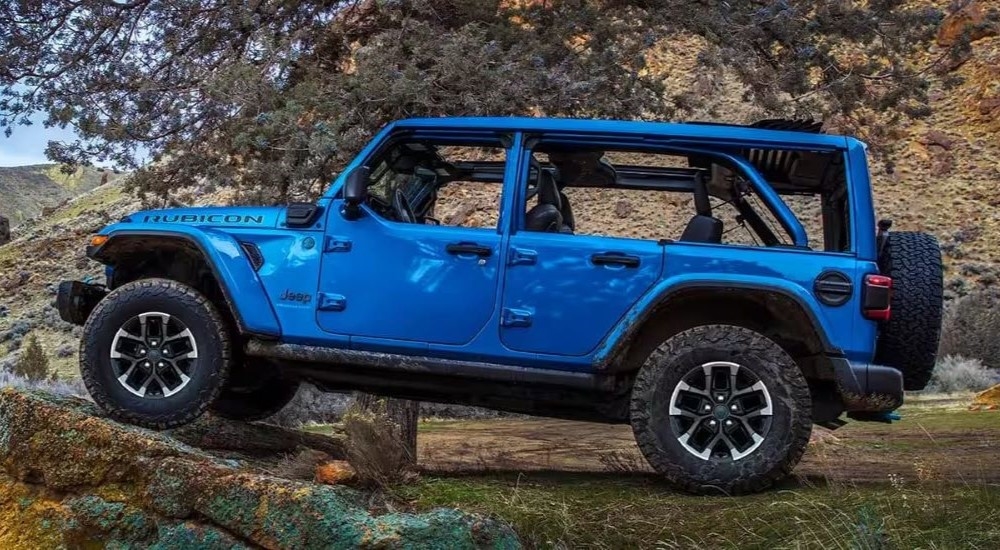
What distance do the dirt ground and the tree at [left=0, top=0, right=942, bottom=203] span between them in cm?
289

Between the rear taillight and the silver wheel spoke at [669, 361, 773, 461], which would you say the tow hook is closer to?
the rear taillight

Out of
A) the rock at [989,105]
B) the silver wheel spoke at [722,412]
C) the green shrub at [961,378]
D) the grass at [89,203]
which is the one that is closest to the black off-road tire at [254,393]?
the silver wheel spoke at [722,412]

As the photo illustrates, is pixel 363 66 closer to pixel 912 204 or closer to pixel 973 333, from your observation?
pixel 973 333

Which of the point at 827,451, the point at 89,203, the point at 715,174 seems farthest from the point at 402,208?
the point at 89,203

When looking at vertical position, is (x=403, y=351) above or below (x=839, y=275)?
below

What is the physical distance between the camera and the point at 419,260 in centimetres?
556

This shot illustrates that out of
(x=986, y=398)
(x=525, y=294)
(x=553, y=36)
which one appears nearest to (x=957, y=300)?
(x=986, y=398)

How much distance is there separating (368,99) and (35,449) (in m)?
4.35

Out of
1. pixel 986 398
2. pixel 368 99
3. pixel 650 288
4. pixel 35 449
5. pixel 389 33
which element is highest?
pixel 389 33

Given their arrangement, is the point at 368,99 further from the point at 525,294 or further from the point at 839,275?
the point at 839,275

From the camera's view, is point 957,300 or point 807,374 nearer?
point 807,374

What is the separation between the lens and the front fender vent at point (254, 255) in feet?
18.8

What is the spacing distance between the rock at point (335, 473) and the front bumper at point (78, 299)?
1.98 meters

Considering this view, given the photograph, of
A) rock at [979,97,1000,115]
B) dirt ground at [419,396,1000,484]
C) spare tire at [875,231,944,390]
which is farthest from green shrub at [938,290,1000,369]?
spare tire at [875,231,944,390]
